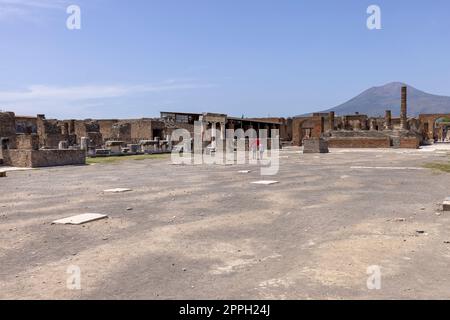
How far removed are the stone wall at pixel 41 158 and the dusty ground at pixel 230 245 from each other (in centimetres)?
1235

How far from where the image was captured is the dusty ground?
444 centimetres

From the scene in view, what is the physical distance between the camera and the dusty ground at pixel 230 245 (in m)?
4.44

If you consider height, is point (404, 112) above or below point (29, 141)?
above

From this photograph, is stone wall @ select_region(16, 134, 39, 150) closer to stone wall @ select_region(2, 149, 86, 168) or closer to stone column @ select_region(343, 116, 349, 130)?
stone wall @ select_region(2, 149, 86, 168)

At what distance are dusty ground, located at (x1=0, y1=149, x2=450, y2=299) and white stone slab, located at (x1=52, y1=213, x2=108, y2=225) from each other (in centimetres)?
21

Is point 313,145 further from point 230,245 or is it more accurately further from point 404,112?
point 230,245

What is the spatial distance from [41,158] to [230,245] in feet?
66.5

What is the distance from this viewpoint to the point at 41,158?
23.8 m

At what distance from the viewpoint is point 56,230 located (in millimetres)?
7352

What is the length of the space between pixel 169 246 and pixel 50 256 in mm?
1588

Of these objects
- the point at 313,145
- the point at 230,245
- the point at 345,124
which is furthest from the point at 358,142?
the point at 230,245

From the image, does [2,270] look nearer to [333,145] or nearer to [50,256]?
[50,256]

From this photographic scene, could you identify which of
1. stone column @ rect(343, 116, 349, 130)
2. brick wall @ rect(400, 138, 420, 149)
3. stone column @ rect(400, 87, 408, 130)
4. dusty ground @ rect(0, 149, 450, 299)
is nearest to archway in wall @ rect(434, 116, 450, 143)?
stone column @ rect(343, 116, 349, 130)
